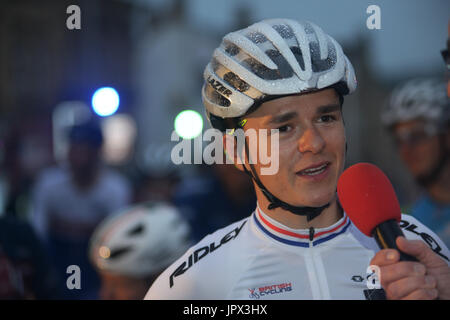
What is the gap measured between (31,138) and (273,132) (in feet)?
75.3

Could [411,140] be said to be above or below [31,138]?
above

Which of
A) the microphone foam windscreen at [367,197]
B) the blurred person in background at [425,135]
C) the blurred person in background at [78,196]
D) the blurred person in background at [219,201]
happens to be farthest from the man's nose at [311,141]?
the blurred person in background at [78,196]

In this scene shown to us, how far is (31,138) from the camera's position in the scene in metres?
23.5

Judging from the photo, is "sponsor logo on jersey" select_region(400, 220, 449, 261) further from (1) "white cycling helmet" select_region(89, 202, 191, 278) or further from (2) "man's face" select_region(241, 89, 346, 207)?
(1) "white cycling helmet" select_region(89, 202, 191, 278)

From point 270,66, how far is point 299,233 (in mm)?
804

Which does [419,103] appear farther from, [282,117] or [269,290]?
[269,290]

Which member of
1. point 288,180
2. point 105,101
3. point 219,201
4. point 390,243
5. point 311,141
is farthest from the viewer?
point 219,201

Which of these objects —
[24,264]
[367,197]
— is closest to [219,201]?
[24,264]

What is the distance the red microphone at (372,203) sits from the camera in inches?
76.3

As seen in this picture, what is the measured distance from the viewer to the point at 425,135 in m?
5.02

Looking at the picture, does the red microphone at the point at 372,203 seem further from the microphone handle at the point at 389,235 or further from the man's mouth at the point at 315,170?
the man's mouth at the point at 315,170

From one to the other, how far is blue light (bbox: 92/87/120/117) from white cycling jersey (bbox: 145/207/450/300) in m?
1.61
